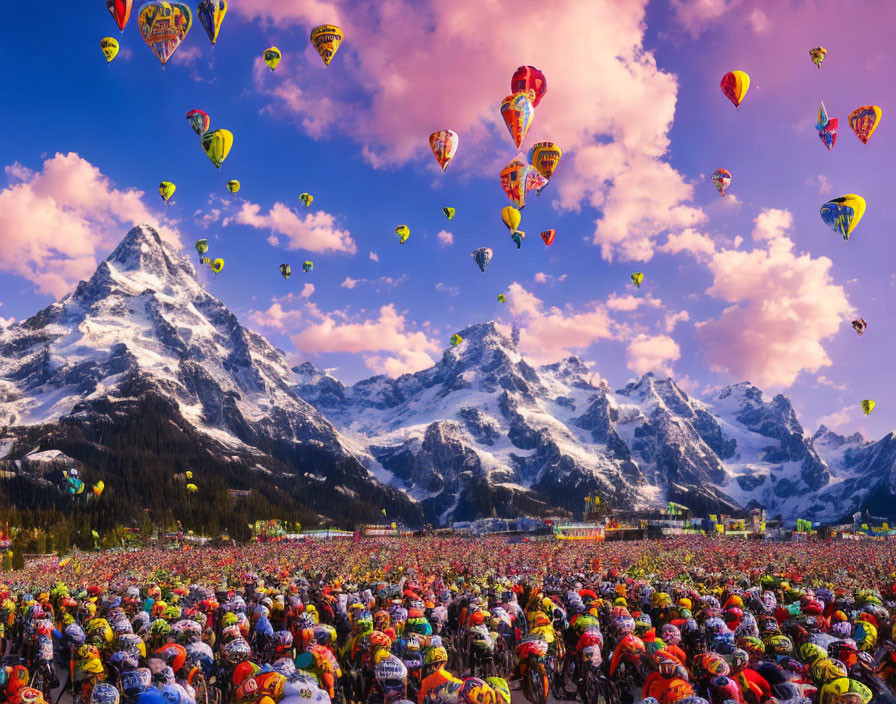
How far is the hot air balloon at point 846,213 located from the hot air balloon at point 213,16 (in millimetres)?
47342

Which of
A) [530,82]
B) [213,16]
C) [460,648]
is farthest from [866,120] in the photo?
[460,648]

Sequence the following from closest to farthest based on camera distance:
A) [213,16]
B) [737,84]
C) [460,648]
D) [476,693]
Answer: [476,693], [460,648], [213,16], [737,84]

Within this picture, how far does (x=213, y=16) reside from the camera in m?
49.8

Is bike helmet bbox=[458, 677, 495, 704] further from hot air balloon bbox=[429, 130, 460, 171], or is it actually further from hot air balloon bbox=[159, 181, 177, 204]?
hot air balloon bbox=[159, 181, 177, 204]

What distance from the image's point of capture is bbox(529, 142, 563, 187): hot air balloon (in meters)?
58.8

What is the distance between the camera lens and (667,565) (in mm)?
47000

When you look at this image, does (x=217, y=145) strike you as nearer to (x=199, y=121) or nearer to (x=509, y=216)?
(x=199, y=121)

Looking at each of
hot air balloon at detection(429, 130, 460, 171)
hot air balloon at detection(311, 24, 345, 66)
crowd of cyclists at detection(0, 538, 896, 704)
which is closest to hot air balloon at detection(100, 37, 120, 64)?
hot air balloon at detection(311, 24, 345, 66)

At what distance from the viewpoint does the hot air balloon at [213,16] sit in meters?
49.8

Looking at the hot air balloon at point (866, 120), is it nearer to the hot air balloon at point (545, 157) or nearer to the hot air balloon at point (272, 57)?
the hot air balloon at point (545, 157)

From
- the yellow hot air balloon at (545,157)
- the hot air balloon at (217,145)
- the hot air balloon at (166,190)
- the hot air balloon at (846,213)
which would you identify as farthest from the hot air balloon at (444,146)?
the hot air balloon at (166,190)

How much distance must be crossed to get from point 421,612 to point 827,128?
60.8m

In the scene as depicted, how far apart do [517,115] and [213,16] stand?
22280mm

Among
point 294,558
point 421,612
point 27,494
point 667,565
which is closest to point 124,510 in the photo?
point 27,494
